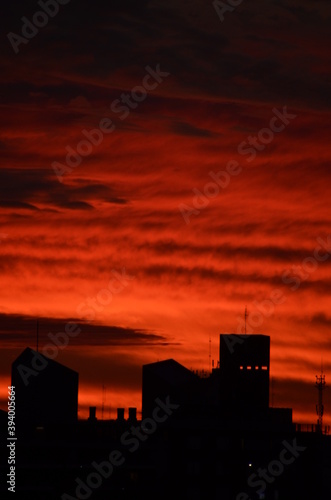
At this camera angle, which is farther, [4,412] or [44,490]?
[4,412]

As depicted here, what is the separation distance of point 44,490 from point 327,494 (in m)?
43.5

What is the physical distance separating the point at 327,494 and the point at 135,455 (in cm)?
2766

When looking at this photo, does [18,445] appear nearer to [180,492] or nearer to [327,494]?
[180,492]

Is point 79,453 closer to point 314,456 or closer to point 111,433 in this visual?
point 111,433

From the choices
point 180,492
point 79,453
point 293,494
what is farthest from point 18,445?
point 293,494

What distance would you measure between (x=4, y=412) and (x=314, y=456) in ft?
124

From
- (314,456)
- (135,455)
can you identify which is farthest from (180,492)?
(314,456)

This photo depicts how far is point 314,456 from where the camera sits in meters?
180

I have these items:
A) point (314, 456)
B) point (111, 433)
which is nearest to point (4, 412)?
point (111, 433)

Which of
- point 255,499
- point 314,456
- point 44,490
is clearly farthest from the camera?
point 314,456

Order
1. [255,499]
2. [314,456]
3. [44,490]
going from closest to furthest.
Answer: [44,490] → [255,499] → [314,456]

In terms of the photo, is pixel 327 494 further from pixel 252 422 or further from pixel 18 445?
pixel 18 445

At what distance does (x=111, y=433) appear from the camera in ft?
599

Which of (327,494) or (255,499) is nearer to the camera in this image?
(255,499)
